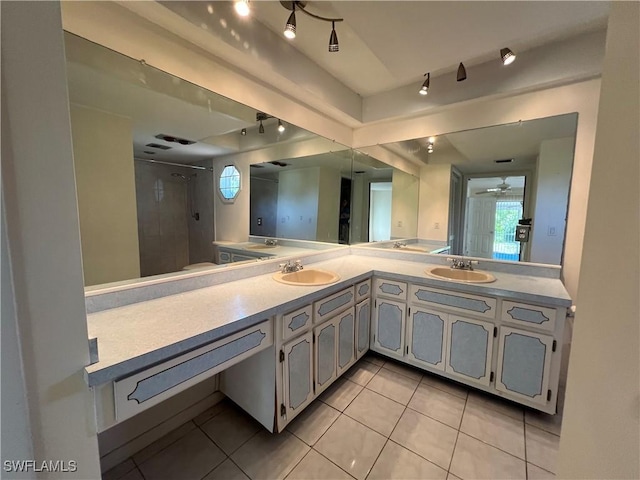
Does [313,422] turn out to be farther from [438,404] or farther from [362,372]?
[438,404]

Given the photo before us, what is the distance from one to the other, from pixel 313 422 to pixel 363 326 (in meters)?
0.79

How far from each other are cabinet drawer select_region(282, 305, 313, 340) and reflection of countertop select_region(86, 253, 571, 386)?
0.06 m

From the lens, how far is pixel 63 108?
664 mm

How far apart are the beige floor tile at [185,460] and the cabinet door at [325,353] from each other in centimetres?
66

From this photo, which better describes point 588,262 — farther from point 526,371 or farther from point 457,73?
point 457,73

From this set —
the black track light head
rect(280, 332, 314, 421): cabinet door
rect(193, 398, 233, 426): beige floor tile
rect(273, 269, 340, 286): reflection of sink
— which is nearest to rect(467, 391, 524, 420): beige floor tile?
rect(280, 332, 314, 421): cabinet door

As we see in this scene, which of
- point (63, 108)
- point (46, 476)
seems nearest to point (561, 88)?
point (63, 108)

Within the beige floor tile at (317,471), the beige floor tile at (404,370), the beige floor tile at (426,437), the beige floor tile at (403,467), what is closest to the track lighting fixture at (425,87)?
the beige floor tile at (404,370)

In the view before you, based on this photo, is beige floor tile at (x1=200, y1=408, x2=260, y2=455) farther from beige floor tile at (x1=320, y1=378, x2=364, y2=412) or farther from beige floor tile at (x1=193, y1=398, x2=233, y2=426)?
beige floor tile at (x1=320, y1=378, x2=364, y2=412)

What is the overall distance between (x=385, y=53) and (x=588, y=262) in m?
1.68

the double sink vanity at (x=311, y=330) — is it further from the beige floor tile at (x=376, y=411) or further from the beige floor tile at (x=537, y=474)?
the beige floor tile at (x=537, y=474)

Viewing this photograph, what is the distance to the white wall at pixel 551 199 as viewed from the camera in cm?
184

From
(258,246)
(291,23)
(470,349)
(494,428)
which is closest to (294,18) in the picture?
(291,23)

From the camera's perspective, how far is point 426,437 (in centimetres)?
152
